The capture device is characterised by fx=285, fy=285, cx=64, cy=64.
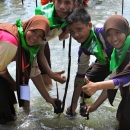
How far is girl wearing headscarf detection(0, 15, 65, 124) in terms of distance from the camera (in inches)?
89.1

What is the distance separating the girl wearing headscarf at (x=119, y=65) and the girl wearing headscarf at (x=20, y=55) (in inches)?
21.3

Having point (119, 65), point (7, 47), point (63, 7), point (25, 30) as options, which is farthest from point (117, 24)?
point (7, 47)

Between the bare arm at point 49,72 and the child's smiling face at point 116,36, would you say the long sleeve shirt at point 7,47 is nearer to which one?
the bare arm at point 49,72

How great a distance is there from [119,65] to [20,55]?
818mm

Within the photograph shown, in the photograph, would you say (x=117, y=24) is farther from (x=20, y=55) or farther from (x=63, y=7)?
(x=20, y=55)

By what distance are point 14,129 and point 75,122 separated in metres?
0.58

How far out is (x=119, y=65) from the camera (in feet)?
7.52

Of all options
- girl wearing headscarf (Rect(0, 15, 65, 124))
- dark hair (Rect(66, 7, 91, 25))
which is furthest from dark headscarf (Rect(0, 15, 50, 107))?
dark hair (Rect(66, 7, 91, 25))

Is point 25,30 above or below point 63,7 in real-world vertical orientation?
below

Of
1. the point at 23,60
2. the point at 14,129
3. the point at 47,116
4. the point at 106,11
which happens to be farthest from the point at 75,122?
the point at 106,11

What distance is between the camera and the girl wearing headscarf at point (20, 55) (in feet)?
7.43

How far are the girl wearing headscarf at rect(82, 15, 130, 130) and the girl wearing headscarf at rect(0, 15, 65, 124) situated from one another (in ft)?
1.78

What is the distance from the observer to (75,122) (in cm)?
273

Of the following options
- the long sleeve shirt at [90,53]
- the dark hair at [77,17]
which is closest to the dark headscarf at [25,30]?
the dark hair at [77,17]
